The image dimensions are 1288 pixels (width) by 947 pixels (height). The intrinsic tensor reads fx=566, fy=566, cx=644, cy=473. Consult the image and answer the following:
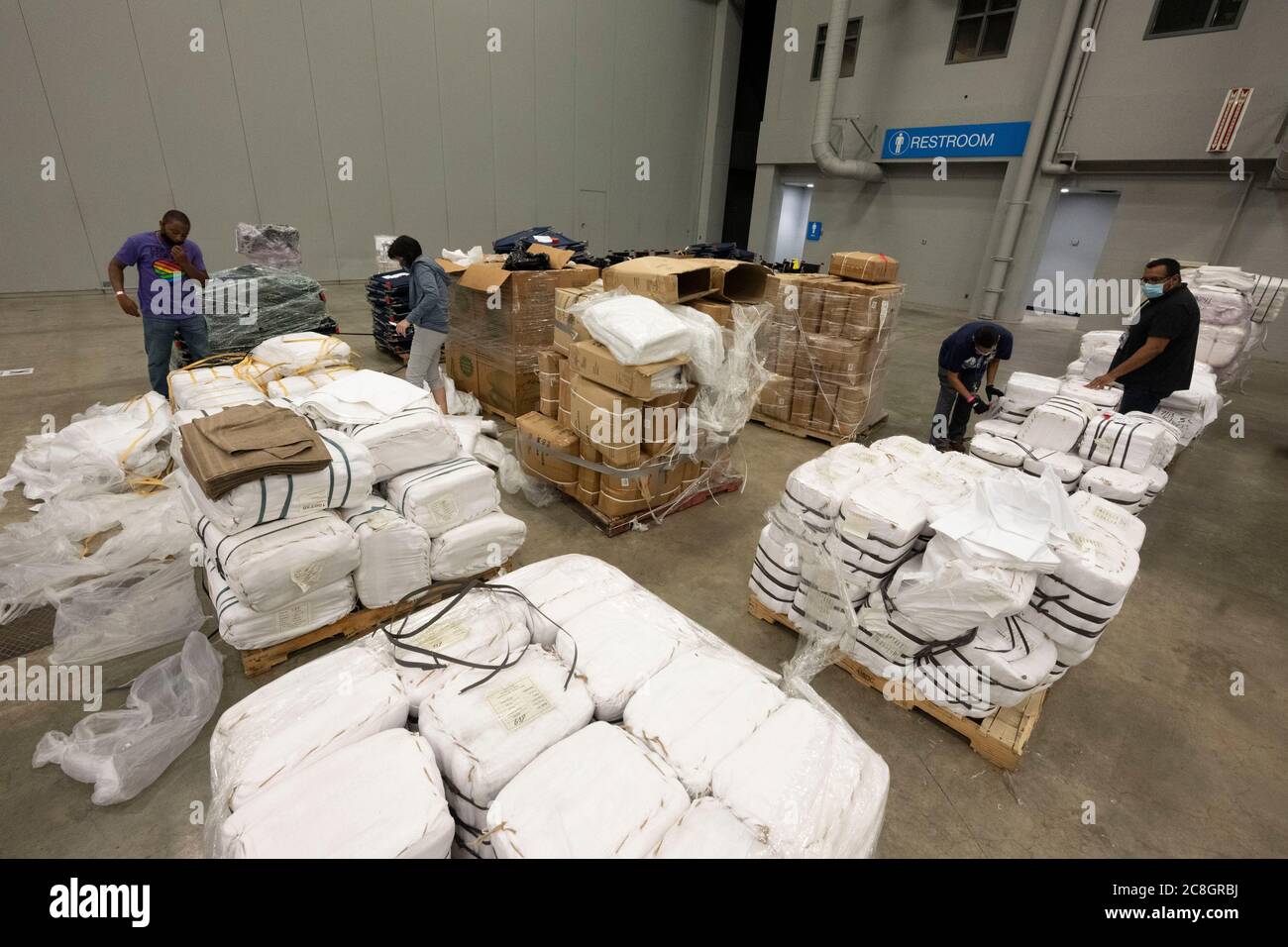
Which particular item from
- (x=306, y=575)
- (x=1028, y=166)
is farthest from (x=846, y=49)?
(x=306, y=575)

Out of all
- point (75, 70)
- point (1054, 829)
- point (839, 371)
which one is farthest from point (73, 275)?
point (1054, 829)

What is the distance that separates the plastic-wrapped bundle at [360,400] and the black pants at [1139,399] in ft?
19.3

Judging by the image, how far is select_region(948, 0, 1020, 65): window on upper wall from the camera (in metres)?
10.8

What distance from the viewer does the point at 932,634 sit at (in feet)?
8.38

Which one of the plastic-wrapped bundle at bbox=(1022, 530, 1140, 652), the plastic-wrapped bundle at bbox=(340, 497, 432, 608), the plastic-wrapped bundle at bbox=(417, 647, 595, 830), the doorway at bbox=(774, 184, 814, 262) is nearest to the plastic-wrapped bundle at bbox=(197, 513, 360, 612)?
the plastic-wrapped bundle at bbox=(340, 497, 432, 608)

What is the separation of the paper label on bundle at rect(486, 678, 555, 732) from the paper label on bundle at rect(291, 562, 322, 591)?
1.41 meters

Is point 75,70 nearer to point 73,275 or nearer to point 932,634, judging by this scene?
point 73,275

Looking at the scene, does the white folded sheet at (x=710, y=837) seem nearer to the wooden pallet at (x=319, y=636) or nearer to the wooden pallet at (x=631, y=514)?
the wooden pallet at (x=319, y=636)

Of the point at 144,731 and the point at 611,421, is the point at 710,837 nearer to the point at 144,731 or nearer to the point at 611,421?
the point at 144,731

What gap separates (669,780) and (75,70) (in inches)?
491

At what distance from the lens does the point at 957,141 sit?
11.6 m

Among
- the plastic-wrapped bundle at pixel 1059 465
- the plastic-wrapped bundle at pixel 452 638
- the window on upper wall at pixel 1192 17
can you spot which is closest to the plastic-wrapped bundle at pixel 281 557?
the plastic-wrapped bundle at pixel 452 638

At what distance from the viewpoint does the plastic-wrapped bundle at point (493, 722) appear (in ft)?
4.78

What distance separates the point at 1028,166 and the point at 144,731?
1427 centimetres
